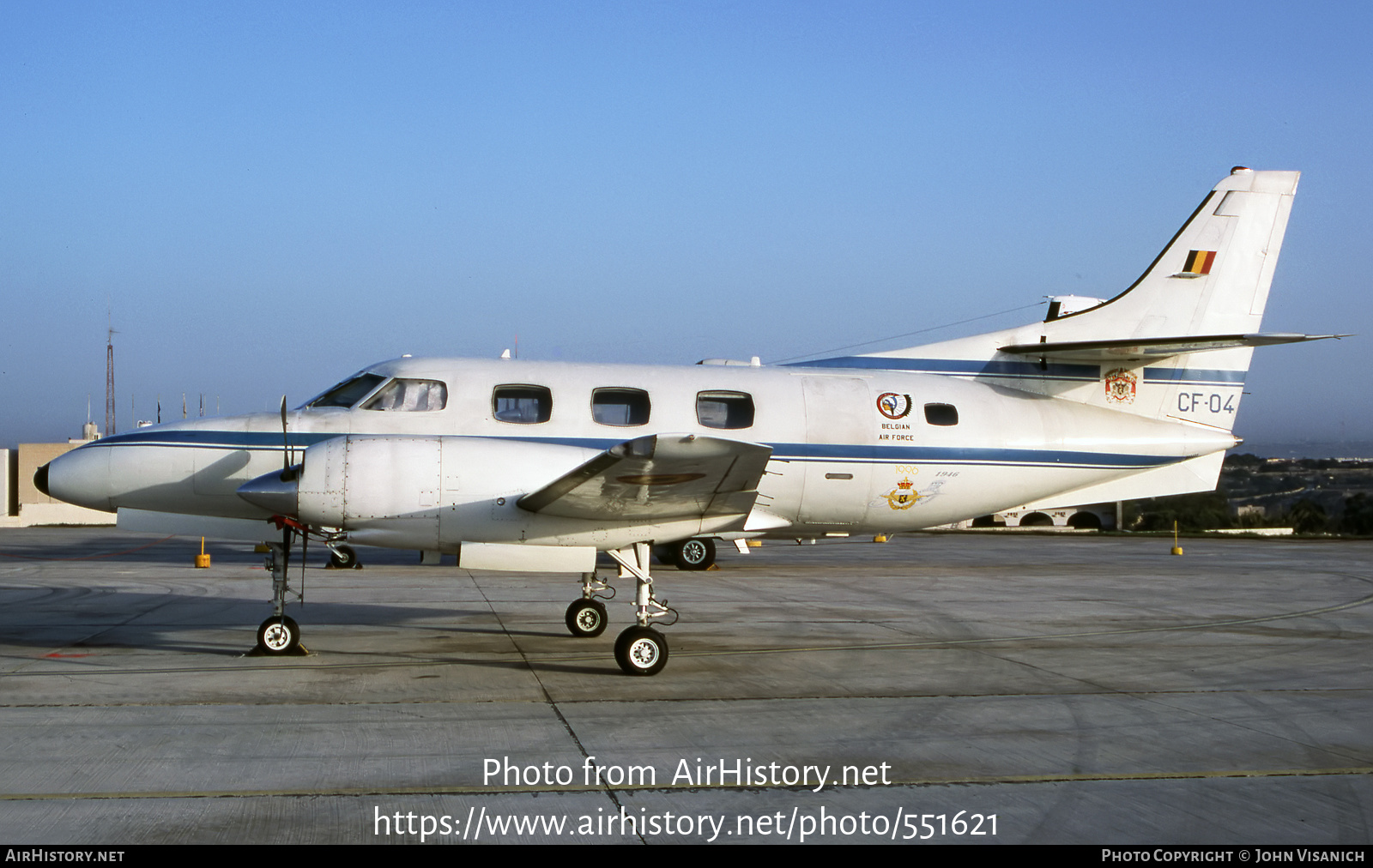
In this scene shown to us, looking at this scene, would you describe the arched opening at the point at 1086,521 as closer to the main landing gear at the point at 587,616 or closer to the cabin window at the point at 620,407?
the main landing gear at the point at 587,616

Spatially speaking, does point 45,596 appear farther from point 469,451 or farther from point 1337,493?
point 1337,493

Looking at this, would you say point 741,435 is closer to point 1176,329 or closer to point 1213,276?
point 1176,329

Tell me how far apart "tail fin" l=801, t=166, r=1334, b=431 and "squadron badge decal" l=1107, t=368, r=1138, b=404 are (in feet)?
0.03

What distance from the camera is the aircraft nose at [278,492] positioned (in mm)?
9992

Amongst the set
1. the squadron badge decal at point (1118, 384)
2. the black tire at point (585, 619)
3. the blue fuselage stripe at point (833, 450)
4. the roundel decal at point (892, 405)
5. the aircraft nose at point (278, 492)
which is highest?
the squadron badge decal at point (1118, 384)

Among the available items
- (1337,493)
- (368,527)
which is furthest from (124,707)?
(1337,493)

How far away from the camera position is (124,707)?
8516mm

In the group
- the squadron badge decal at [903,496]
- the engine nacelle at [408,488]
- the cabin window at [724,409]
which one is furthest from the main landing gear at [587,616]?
the squadron badge decal at [903,496]

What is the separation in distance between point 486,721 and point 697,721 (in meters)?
1.58

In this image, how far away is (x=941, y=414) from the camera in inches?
487

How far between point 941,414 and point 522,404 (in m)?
4.65

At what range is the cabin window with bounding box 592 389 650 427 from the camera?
1156 centimetres

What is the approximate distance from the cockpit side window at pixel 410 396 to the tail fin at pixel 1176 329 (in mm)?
4682

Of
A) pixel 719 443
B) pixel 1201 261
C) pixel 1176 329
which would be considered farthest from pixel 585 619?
pixel 1201 261
